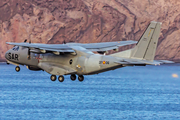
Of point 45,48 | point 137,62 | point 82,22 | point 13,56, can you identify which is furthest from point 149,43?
point 82,22

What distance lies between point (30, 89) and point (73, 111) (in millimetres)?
22680

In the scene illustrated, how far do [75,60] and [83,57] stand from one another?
127 centimetres

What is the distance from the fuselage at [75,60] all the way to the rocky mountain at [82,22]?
7658 centimetres

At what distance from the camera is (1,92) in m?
58.8

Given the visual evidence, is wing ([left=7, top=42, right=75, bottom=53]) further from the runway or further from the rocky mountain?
the rocky mountain

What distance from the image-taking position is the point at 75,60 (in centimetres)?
4753

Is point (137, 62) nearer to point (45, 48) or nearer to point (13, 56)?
point (45, 48)

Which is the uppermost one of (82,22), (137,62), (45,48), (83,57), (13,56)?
(82,22)

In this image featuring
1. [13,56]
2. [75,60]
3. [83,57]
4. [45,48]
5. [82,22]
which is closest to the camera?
[45,48]

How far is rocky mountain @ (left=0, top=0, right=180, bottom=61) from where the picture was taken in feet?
426

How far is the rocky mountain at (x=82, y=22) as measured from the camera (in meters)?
130

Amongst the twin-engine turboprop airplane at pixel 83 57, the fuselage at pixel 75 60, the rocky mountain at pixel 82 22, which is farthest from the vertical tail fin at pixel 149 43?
the rocky mountain at pixel 82 22

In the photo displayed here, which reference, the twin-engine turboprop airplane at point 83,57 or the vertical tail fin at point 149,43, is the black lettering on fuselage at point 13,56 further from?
the vertical tail fin at point 149,43

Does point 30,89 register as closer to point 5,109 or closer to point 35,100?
point 35,100
